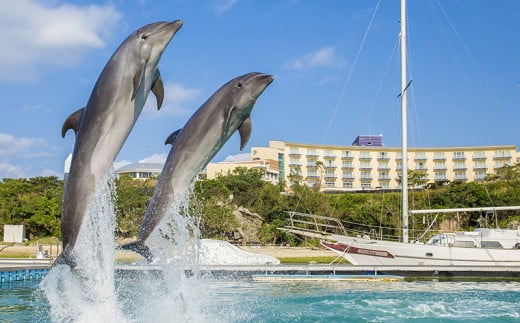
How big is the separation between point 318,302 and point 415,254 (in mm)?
9607

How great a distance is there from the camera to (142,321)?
31.0 ft

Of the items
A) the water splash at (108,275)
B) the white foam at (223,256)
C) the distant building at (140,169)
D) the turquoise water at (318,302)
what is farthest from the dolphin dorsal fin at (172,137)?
the distant building at (140,169)

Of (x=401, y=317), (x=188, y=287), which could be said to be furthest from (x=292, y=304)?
(x=188, y=287)

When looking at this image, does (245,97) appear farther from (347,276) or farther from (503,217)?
(503,217)

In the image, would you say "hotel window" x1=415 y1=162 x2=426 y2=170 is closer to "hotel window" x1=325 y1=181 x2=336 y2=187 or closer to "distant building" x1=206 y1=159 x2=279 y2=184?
"hotel window" x1=325 y1=181 x2=336 y2=187

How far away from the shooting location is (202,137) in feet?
21.2

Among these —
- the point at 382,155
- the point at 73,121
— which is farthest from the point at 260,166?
the point at 73,121

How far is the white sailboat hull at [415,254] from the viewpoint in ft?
70.3

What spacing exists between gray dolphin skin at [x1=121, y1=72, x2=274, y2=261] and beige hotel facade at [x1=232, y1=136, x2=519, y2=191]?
266 feet

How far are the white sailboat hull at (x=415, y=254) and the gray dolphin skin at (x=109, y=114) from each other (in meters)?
17.0

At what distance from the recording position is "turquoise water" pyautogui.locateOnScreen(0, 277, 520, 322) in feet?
36.6

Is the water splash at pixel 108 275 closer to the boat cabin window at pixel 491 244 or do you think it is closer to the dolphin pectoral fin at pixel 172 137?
the dolphin pectoral fin at pixel 172 137

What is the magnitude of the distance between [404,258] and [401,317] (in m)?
10.7

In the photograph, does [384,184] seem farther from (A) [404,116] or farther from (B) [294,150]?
(A) [404,116]
